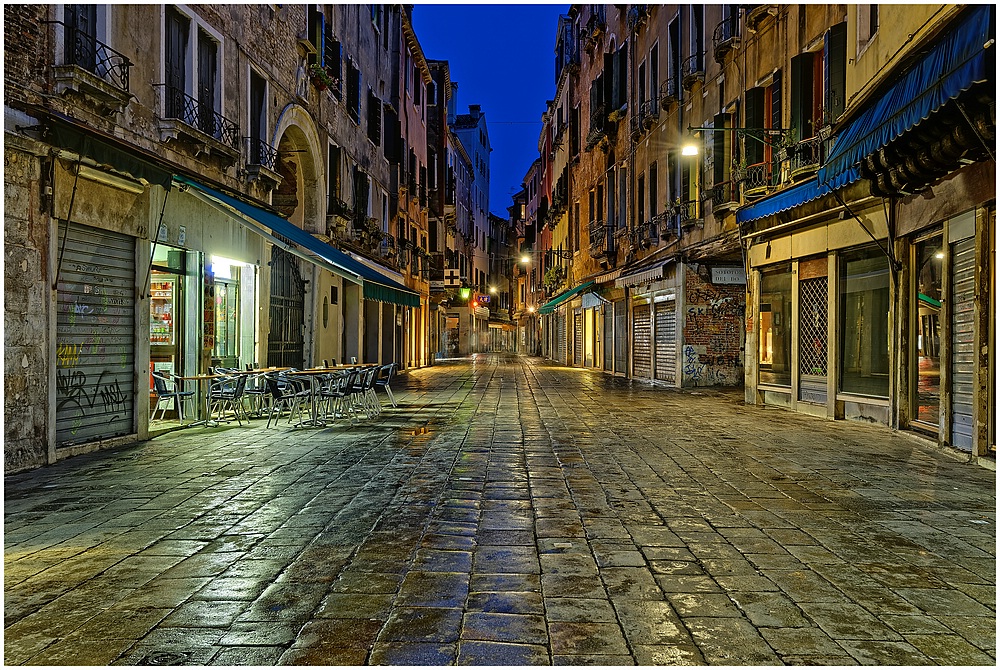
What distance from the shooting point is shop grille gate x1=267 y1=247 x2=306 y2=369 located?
48.9ft

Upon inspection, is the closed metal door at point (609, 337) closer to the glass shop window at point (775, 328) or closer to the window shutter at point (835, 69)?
the glass shop window at point (775, 328)

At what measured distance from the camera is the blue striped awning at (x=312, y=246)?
9.58 metres

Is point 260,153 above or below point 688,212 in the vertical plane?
above

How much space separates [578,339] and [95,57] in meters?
27.9

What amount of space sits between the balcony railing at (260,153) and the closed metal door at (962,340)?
11251 mm

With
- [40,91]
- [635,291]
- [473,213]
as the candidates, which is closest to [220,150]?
[40,91]

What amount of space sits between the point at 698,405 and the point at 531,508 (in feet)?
30.4

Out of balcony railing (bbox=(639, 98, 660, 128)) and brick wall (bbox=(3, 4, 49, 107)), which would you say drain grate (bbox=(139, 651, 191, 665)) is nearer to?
brick wall (bbox=(3, 4, 49, 107))

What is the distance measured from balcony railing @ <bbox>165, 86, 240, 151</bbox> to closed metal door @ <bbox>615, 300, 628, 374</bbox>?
606 inches

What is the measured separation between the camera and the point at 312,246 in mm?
11695

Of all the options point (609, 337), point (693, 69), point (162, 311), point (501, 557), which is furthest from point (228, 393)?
point (609, 337)

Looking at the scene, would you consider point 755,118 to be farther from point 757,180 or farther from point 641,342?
point 641,342

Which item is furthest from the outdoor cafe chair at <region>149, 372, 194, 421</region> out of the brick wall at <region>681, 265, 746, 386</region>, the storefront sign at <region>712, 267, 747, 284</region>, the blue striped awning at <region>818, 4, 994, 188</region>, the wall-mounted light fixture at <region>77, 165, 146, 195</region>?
the storefront sign at <region>712, 267, 747, 284</region>

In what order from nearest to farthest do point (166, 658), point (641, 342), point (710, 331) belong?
point (166, 658) → point (710, 331) → point (641, 342)
